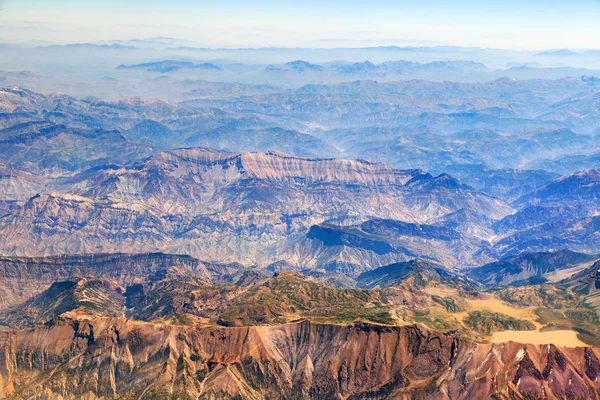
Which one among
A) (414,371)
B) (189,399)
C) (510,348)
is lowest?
(189,399)

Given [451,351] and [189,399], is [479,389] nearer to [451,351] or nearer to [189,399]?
[451,351]

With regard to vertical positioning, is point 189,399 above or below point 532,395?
below

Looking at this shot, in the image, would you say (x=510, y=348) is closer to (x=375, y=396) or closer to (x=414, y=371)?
(x=414, y=371)

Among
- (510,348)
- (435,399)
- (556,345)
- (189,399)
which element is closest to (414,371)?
(435,399)

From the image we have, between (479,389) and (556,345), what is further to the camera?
(556,345)

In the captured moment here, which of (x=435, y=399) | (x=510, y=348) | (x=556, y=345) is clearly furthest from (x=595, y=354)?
(x=435, y=399)

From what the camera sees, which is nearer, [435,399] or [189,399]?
[435,399]

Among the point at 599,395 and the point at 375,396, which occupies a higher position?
the point at 599,395
